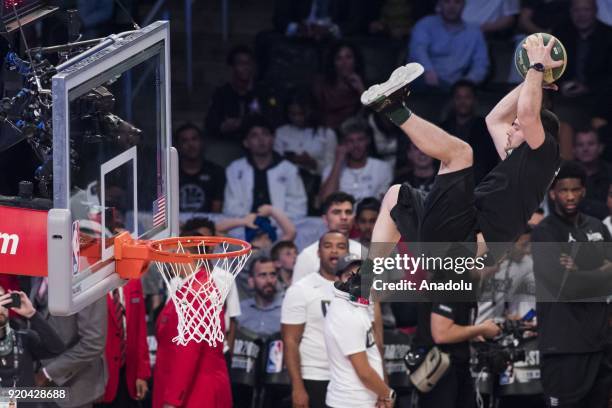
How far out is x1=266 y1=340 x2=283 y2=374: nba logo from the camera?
38.1ft

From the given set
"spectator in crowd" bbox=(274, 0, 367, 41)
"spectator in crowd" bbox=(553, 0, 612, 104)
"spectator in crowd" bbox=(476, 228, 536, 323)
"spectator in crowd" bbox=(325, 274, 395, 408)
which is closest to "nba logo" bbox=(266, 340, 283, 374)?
"spectator in crowd" bbox=(325, 274, 395, 408)

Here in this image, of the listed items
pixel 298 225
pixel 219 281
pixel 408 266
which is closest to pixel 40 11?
pixel 219 281

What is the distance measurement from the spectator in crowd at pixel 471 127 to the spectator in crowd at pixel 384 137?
1.93 ft

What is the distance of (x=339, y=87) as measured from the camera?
1420 cm

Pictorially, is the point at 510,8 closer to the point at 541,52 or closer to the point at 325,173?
the point at 325,173

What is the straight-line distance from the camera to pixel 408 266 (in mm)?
10617

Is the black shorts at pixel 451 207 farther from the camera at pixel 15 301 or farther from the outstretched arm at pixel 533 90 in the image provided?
the camera at pixel 15 301

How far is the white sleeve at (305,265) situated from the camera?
453 inches

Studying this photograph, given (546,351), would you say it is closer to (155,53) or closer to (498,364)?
(498,364)

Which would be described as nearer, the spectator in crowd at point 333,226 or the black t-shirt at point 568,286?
the black t-shirt at point 568,286

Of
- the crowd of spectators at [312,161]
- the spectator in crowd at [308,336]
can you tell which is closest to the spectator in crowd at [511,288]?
the crowd of spectators at [312,161]

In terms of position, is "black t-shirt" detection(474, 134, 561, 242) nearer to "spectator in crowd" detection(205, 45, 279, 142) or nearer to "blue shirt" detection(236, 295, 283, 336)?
"blue shirt" detection(236, 295, 283, 336)

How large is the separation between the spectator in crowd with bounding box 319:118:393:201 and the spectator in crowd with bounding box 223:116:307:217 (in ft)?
1.04

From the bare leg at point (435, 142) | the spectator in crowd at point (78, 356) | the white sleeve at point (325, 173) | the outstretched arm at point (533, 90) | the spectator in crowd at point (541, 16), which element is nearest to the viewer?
the outstretched arm at point (533, 90)
